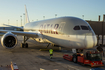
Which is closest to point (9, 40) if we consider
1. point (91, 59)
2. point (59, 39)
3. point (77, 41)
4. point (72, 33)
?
Answer: point (59, 39)

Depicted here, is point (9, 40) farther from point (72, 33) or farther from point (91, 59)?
point (91, 59)

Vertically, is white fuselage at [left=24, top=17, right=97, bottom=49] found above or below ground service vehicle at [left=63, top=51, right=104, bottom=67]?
above

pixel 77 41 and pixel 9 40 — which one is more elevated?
pixel 77 41

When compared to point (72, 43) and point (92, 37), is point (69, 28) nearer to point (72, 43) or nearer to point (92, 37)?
point (72, 43)

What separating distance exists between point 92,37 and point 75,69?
3644mm

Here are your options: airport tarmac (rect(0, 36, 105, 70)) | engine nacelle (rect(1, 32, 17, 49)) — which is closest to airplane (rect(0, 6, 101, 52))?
engine nacelle (rect(1, 32, 17, 49))

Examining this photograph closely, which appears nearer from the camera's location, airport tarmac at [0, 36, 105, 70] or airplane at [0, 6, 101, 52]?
airport tarmac at [0, 36, 105, 70]

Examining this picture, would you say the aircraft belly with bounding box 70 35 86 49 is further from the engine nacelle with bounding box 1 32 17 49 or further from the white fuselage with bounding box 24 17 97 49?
the engine nacelle with bounding box 1 32 17 49

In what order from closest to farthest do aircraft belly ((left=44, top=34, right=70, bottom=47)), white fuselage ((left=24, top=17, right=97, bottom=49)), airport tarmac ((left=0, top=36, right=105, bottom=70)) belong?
airport tarmac ((left=0, top=36, right=105, bottom=70)), white fuselage ((left=24, top=17, right=97, bottom=49)), aircraft belly ((left=44, top=34, right=70, bottom=47))

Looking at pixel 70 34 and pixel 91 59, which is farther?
pixel 70 34

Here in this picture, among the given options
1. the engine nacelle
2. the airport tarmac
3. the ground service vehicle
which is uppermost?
the engine nacelle

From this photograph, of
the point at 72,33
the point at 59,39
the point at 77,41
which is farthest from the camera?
the point at 59,39

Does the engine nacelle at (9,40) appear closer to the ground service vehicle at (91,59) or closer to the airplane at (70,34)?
the airplane at (70,34)

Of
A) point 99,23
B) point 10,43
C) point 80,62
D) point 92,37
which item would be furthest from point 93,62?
point 99,23
